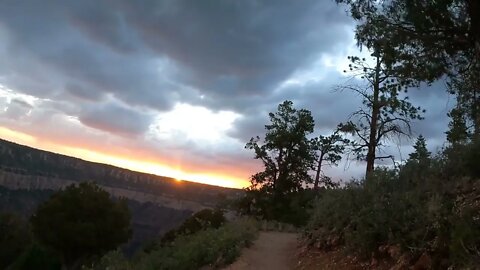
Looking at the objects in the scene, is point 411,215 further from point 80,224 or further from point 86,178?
point 86,178

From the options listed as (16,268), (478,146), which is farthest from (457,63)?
(16,268)

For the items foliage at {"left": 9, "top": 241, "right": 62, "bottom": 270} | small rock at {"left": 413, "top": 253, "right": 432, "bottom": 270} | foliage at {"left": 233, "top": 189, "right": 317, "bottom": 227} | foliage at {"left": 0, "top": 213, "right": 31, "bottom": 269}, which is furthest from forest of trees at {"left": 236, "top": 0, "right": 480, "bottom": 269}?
foliage at {"left": 0, "top": 213, "right": 31, "bottom": 269}

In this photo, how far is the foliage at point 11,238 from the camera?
132 ft

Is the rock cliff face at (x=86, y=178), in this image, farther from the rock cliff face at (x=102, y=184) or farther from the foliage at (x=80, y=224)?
the foliage at (x=80, y=224)

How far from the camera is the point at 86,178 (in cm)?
8481

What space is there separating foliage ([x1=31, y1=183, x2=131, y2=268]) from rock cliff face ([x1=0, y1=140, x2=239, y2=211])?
3890cm

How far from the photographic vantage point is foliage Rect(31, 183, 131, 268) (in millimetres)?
35875

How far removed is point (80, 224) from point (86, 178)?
168ft

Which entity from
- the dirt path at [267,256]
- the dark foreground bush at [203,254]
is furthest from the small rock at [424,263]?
the dark foreground bush at [203,254]

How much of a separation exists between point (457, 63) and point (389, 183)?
4.55 meters

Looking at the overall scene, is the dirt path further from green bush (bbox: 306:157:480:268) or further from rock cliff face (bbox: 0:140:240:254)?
rock cliff face (bbox: 0:140:240:254)

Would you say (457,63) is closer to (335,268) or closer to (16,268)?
(335,268)

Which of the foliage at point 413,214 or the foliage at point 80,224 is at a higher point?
the foliage at point 413,214

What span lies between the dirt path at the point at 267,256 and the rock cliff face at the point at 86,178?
64248 millimetres
